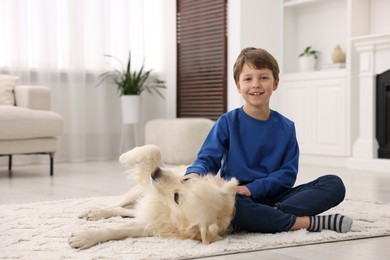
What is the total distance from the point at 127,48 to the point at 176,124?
112cm

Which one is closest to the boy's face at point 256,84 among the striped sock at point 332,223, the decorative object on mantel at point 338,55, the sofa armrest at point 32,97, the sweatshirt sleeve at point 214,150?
the sweatshirt sleeve at point 214,150

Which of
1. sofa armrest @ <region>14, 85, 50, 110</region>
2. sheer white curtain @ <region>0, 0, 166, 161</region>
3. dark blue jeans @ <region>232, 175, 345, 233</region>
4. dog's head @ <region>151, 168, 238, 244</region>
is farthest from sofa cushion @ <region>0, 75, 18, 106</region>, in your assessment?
dog's head @ <region>151, 168, 238, 244</region>

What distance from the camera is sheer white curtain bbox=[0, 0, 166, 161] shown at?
5414 mm

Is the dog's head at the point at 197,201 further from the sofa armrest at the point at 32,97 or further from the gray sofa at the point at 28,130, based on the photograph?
the sofa armrest at the point at 32,97

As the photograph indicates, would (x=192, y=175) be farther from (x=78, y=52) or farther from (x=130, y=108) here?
(x=78, y=52)

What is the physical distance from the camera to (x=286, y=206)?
204 cm

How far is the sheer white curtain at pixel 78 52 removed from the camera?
17.8 feet

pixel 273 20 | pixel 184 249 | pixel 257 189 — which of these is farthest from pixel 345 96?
pixel 184 249

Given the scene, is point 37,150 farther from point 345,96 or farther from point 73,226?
point 345,96

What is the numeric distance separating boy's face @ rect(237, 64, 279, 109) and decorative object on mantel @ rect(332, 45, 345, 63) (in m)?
3.27

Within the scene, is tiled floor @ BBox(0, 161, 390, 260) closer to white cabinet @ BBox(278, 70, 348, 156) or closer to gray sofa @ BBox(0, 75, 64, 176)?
gray sofa @ BBox(0, 75, 64, 176)

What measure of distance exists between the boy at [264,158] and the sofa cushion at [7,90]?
2.84 meters

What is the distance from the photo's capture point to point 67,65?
5.70m

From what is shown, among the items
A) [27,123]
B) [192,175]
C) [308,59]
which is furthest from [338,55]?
[192,175]
